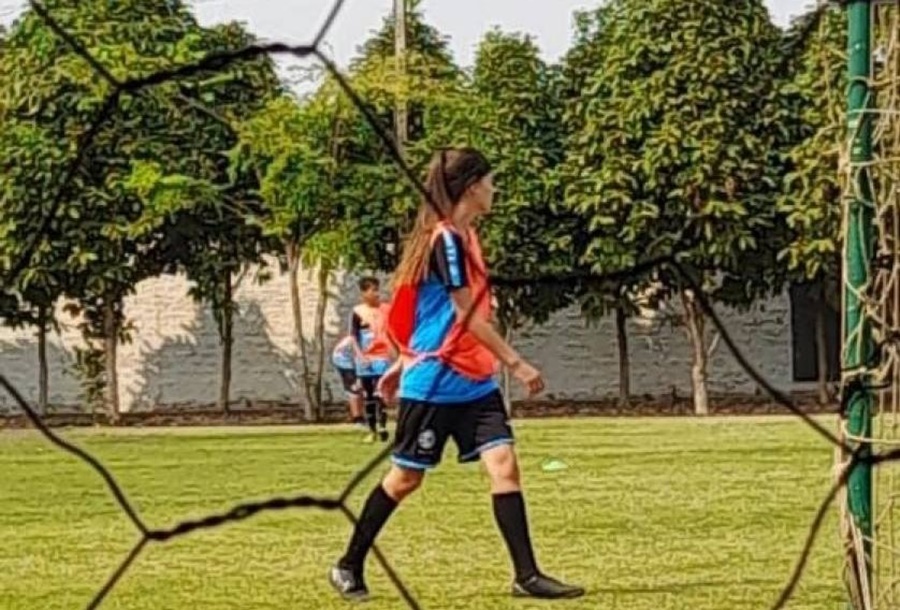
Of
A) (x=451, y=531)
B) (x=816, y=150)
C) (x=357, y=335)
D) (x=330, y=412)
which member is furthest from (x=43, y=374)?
(x=816, y=150)

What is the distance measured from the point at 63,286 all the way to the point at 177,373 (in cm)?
254

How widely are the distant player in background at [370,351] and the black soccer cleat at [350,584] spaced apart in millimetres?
4165


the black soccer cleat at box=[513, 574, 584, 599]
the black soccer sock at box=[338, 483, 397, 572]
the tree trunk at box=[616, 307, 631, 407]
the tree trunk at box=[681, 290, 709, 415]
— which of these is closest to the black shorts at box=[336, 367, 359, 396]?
the tree trunk at box=[681, 290, 709, 415]

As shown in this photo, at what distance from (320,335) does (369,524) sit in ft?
25.1

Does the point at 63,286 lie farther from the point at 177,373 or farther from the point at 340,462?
the point at 340,462

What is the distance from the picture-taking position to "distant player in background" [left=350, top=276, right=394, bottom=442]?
7832 millimetres

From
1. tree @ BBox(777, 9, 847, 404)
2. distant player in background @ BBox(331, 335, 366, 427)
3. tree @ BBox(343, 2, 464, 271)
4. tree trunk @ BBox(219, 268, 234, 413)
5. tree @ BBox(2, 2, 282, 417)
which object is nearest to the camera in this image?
tree @ BBox(777, 9, 847, 404)

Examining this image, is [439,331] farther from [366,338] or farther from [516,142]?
[516,142]

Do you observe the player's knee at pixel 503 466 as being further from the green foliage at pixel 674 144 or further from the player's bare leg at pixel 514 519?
the green foliage at pixel 674 144

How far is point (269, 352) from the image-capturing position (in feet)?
40.7

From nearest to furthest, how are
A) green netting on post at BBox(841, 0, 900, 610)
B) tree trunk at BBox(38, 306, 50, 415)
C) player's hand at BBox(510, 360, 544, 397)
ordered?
green netting on post at BBox(841, 0, 900, 610) → player's hand at BBox(510, 360, 544, 397) → tree trunk at BBox(38, 306, 50, 415)

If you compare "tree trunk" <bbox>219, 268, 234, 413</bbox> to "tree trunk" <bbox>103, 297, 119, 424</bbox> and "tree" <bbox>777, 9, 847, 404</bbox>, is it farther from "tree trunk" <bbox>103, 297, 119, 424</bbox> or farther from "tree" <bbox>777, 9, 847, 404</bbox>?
"tree" <bbox>777, 9, 847, 404</bbox>

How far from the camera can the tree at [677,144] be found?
642cm

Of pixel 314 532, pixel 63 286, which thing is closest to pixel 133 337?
pixel 63 286
